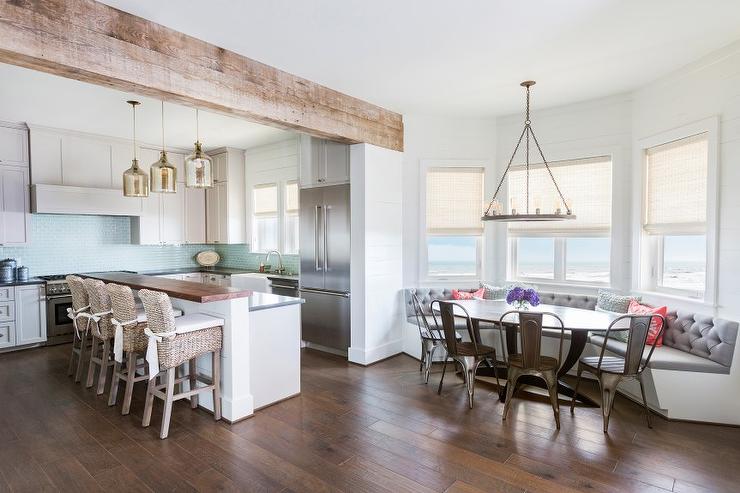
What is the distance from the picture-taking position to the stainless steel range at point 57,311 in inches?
214

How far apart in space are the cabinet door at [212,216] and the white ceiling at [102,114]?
869mm

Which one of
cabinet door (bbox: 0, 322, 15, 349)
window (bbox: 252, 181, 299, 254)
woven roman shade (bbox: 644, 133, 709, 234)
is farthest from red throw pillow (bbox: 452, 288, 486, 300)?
cabinet door (bbox: 0, 322, 15, 349)

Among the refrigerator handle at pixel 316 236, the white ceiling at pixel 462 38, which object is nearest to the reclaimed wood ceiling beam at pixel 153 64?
the white ceiling at pixel 462 38

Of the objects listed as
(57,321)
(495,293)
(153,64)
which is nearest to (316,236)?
(495,293)

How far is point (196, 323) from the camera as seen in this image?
318 centimetres

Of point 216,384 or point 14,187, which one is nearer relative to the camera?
point 216,384

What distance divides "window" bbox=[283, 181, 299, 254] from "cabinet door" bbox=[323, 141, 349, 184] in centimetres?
117

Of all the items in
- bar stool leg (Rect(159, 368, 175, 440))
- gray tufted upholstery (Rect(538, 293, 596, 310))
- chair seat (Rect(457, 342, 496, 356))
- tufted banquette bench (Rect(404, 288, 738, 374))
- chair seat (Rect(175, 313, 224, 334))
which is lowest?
bar stool leg (Rect(159, 368, 175, 440))

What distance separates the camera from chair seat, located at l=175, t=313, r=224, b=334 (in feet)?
10.1

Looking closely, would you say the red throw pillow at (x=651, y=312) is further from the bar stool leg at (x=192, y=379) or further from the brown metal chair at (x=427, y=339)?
the bar stool leg at (x=192, y=379)

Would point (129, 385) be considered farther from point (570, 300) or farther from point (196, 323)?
point (570, 300)

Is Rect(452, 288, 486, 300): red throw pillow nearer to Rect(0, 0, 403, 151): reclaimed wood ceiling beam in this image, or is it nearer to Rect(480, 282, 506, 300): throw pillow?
Rect(480, 282, 506, 300): throw pillow

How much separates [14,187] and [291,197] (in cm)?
336

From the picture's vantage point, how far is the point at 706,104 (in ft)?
12.0
